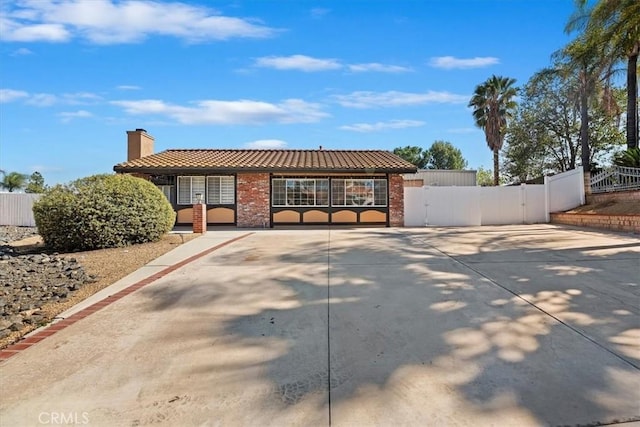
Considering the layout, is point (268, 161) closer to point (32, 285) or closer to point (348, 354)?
point (32, 285)

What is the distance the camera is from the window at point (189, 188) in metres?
17.2

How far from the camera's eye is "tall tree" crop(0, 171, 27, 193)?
2789cm

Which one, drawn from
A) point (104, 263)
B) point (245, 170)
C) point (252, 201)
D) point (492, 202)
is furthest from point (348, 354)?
point (492, 202)

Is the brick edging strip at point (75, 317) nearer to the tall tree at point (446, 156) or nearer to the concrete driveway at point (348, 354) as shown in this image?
the concrete driveway at point (348, 354)

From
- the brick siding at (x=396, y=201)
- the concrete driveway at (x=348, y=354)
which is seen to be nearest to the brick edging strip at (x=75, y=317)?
the concrete driveway at (x=348, y=354)

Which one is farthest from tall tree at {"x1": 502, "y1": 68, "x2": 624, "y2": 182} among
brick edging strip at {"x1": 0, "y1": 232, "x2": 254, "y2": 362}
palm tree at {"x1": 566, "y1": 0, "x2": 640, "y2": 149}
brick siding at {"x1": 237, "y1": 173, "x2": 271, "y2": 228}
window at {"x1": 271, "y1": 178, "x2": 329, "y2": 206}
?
brick edging strip at {"x1": 0, "y1": 232, "x2": 254, "y2": 362}

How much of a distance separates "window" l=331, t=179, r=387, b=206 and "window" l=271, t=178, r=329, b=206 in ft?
1.44

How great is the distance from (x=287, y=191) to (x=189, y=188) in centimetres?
419

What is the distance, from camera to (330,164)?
17156 millimetres

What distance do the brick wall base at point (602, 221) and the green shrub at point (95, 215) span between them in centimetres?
1369

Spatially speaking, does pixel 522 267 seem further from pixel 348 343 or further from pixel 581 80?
pixel 581 80

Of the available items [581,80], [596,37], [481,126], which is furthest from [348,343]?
[481,126]

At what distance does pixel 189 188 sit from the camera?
17312 mm

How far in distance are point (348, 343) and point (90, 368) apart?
2.27 meters
